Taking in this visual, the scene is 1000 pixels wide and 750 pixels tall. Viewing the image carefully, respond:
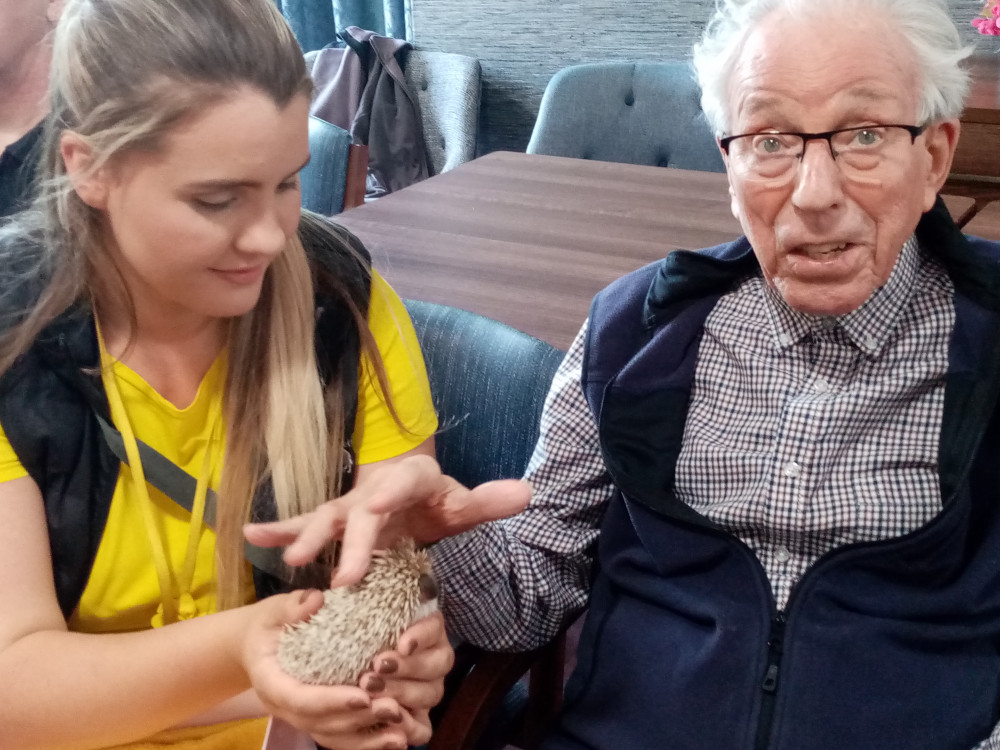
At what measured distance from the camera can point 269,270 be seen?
103cm

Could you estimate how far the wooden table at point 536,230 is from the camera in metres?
1.69

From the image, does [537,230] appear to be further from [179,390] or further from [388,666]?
[388,666]

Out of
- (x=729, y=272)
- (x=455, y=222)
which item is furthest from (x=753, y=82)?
(x=455, y=222)

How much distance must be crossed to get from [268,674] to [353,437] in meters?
0.38

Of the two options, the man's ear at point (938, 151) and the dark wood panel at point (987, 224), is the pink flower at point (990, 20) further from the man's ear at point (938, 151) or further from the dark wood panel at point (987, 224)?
the man's ear at point (938, 151)

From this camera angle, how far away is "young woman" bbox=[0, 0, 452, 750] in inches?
32.6

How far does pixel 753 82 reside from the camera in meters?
1.00

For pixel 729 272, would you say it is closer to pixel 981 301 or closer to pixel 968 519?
pixel 981 301

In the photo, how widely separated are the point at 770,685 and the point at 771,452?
260 millimetres

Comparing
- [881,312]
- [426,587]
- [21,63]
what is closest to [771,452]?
[881,312]

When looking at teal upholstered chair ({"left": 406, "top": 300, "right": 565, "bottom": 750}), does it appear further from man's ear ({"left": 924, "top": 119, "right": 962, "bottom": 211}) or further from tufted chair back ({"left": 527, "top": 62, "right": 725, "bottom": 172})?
tufted chair back ({"left": 527, "top": 62, "right": 725, "bottom": 172})

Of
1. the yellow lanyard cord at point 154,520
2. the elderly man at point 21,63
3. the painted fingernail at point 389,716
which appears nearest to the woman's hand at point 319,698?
the painted fingernail at point 389,716

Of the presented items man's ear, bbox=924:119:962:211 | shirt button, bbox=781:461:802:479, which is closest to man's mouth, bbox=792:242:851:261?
man's ear, bbox=924:119:962:211

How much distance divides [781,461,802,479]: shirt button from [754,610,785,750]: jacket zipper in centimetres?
16
